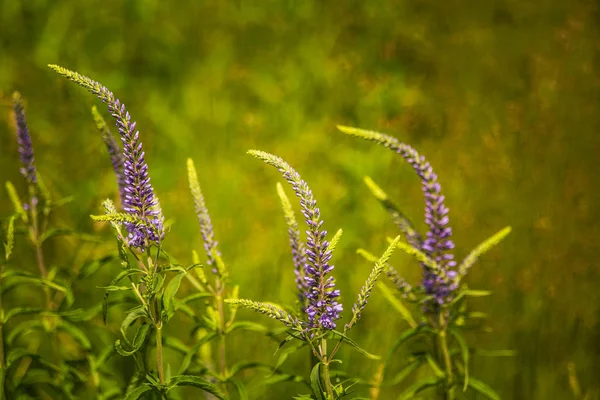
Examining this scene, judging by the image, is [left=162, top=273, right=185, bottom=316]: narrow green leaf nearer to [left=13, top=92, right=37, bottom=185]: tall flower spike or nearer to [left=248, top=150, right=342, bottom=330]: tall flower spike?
[left=248, top=150, right=342, bottom=330]: tall flower spike

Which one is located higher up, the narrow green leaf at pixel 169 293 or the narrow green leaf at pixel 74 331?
the narrow green leaf at pixel 169 293

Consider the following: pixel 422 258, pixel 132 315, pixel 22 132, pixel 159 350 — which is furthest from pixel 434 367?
pixel 22 132

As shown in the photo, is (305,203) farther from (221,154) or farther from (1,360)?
(221,154)

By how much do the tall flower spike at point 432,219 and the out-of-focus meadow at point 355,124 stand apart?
1.54 m

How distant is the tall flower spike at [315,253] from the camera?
62.6 inches

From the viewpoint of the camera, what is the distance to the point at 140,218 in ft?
5.83

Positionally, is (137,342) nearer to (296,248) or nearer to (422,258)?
(296,248)

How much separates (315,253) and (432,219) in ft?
1.64

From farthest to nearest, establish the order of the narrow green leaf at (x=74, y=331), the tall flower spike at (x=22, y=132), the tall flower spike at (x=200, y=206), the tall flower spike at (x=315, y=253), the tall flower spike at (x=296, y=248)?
the narrow green leaf at (x=74, y=331), the tall flower spike at (x=22, y=132), the tall flower spike at (x=200, y=206), the tall flower spike at (x=296, y=248), the tall flower spike at (x=315, y=253)

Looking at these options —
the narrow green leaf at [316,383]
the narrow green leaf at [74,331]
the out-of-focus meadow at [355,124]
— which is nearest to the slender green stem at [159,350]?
the narrow green leaf at [316,383]

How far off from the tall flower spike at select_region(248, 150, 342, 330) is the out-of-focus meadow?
74.5 inches

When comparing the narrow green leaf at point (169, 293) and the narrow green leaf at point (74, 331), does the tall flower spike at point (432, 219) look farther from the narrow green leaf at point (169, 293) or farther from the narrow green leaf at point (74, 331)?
the narrow green leaf at point (74, 331)

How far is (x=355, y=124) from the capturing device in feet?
13.3

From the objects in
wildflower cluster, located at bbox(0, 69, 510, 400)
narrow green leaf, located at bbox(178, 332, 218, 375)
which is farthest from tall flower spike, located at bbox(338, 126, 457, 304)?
narrow green leaf, located at bbox(178, 332, 218, 375)
